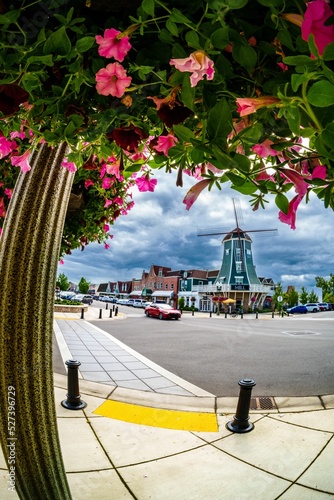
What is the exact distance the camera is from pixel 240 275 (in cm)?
4288

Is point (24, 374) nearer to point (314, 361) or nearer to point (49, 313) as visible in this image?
point (49, 313)

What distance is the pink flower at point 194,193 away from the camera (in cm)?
110

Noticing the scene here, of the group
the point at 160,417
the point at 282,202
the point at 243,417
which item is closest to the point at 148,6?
the point at 282,202

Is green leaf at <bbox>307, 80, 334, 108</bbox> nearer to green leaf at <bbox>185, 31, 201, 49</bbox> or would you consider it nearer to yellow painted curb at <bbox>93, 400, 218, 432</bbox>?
green leaf at <bbox>185, 31, 201, 49</bbox>

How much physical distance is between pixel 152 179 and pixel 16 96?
0.76m

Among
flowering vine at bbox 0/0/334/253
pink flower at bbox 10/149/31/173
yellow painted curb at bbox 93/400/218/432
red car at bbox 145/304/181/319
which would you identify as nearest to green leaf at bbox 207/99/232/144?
flowering vine at bbox 0/0/334/253

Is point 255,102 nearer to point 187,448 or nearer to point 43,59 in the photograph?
point 43,59

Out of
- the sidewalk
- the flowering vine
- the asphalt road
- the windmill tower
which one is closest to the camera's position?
the flowering vine

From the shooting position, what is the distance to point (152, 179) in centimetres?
162

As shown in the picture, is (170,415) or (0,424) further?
(170,415)

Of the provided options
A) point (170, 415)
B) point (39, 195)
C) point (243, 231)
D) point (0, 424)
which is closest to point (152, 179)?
point (39, 195)

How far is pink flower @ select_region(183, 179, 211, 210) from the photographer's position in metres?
1.10

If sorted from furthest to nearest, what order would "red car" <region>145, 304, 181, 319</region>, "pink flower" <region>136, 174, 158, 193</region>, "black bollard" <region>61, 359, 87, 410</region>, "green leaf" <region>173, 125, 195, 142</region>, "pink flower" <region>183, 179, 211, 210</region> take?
"red car" <region>145, 304, 181, 319</region> < "black bollard" <region>61, 359, 87, 410</region> < "pink flower" <region>136, 174, 158, 193</region> < "pink flower" <region>183, 179, 211, 210</region> < "green leaf" <region>173, 125, 195, 142</region>

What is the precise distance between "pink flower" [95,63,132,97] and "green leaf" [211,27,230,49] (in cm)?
30
